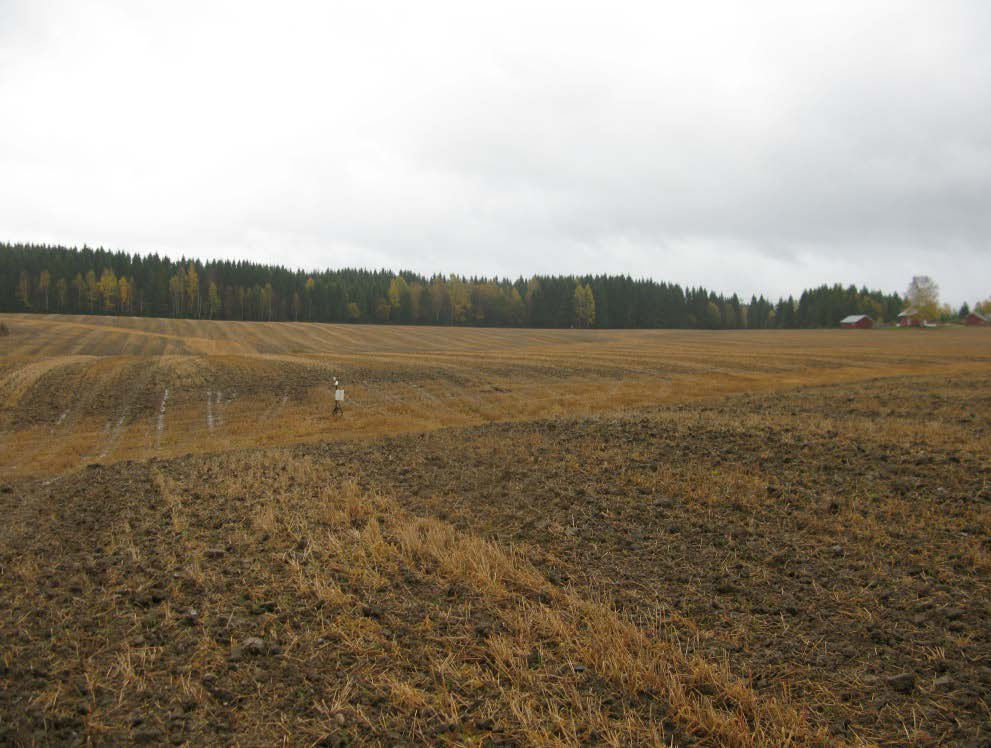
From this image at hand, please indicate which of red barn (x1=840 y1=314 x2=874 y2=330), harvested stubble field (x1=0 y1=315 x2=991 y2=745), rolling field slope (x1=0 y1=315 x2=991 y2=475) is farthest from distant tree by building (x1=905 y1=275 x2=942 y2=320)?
harvested stubble field (x1=0 y1=315 x2=991 y2=745)

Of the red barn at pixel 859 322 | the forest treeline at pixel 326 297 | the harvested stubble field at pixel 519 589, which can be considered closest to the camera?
the harvested stubble field at pixel 519 589

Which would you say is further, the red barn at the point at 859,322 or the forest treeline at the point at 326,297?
the red barn at the point at 859,322

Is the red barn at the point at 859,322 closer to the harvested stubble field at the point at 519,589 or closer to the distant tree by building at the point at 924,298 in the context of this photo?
the distant tree by building at the point at 924,298

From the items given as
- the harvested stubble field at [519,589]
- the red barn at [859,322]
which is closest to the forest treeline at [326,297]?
the red barn at [859,322]

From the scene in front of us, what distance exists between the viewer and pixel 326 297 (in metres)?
132

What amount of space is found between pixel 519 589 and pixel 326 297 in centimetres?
13530

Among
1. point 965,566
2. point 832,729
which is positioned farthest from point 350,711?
point 965,566

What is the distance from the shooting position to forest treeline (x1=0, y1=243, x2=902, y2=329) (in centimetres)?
11856

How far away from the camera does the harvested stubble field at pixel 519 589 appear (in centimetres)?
432

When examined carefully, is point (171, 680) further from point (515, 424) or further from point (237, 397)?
point (237, 397)

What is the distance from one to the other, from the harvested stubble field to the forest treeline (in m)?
120

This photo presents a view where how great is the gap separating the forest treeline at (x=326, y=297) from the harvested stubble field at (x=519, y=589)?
120 metres

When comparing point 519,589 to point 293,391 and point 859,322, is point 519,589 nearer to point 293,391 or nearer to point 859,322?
point 293,391

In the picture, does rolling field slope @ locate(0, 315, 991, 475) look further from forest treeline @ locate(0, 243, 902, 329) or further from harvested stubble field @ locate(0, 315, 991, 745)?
forest treeline @ locate(0, 243, 902, 329)
